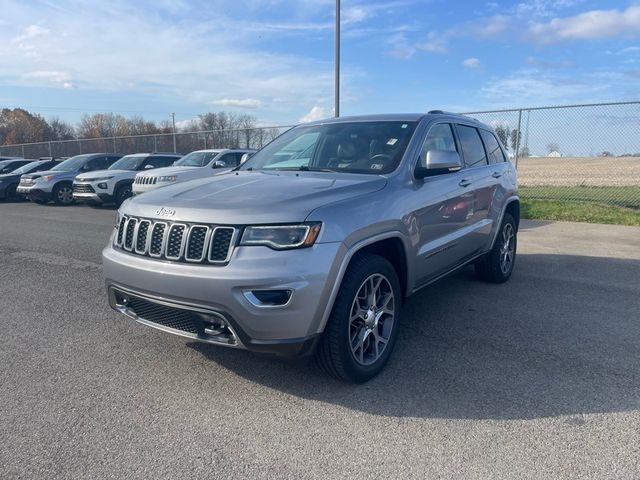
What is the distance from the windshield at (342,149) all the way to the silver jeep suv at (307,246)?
2 cm

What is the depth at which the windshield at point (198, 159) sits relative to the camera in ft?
45.9

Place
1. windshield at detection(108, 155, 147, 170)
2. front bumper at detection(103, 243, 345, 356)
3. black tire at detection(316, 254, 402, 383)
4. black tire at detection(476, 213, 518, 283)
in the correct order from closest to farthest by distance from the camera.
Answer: front bumper at detection(103, 243, 345, 356) < black tire at detection(316, 254, 402, 383) < black tire at detection(476, 213, 518, 283) < windshield at detection(108, 155, 147, 170)

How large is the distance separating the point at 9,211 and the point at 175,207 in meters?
14.4

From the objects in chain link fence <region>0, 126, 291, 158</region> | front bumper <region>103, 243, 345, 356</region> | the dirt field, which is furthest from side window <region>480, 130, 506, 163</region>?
chain link fence <region>0, 126, 291, 158</region>

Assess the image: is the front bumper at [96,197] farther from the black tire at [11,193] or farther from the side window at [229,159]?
the black tire at [11,193]

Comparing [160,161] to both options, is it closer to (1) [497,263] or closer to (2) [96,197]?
(2) [96,197]

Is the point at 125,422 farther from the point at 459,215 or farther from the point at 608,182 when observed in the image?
the point at 608,182

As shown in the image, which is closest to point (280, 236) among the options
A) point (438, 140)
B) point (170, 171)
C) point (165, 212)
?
point (165, 212)

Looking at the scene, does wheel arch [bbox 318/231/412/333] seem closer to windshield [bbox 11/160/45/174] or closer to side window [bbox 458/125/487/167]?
side window [bbox 458/125/487/167]

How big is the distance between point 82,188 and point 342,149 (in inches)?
494

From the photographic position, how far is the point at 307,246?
294cm

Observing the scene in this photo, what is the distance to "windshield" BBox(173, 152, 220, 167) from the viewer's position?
Result: 13992 mm

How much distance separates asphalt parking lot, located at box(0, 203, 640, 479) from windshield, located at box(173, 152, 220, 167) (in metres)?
9.11

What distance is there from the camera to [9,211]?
590 inches
